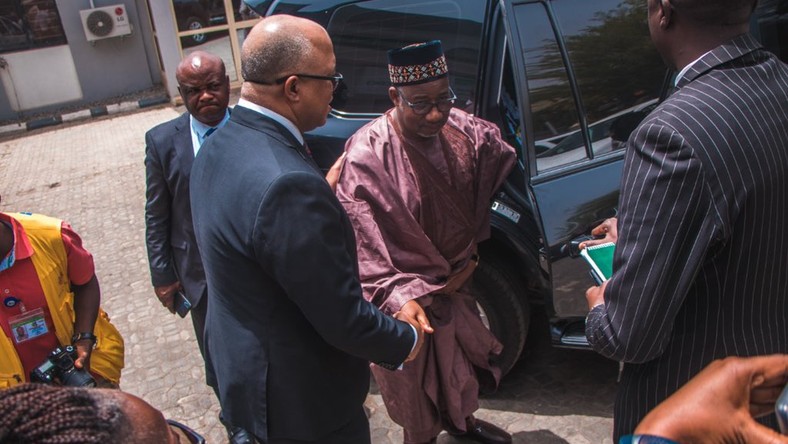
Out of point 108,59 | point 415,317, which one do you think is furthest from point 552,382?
point 108,59

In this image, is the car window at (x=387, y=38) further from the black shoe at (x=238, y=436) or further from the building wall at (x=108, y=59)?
the building wall at (x=108, y=59)

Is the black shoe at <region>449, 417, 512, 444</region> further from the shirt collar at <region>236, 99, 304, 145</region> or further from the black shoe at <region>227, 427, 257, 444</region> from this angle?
the shirt collar at <region>236, 99, 304, 145</region>

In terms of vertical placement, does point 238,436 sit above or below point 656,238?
below

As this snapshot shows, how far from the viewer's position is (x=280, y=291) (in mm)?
1702

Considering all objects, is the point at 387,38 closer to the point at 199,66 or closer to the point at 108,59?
the point at 199,66

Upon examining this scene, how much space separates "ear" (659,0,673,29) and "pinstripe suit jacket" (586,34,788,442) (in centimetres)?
11

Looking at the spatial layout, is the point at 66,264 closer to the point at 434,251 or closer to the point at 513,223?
the point at 434,251

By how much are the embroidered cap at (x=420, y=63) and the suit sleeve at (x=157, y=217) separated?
3.85 feet

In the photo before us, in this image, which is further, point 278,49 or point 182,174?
point 182,174

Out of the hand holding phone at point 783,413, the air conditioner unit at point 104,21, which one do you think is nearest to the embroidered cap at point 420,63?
the hand holding phone at point 783,413

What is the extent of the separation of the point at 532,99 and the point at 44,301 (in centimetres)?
205

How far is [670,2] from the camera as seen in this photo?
137cm

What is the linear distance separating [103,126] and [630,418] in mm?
10517

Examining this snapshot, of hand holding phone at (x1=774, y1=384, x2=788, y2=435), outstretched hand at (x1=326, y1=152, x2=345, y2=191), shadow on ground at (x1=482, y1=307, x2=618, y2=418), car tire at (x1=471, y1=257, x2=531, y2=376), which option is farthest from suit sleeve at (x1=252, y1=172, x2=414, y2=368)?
shadow on ground at (x1=482, y1=307, x2=618, y2=418)
